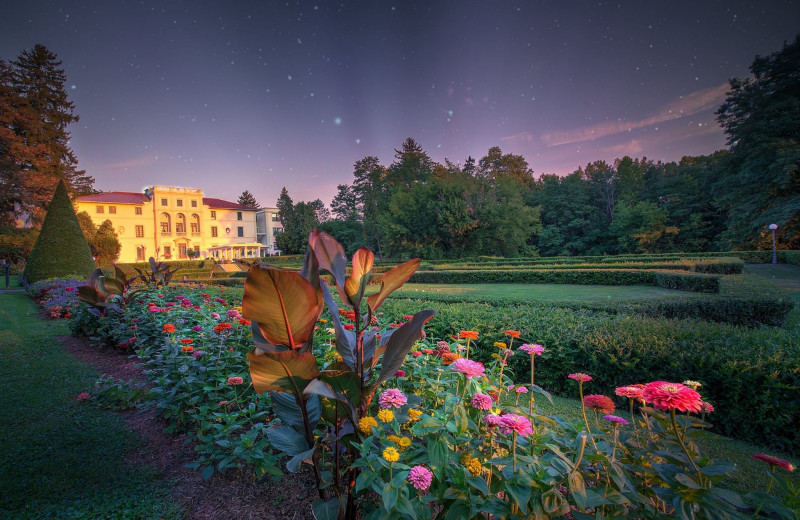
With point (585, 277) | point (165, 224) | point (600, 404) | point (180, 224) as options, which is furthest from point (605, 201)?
point (165, 224)

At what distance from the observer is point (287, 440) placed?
1.41m

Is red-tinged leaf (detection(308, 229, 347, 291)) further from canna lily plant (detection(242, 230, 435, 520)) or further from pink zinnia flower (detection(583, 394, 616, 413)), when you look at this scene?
pink zinnia flower (detection(583, 394, 616, 413))

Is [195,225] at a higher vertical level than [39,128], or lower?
lower

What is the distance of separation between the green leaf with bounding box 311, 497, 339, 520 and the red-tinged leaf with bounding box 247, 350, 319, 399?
402 millimetres

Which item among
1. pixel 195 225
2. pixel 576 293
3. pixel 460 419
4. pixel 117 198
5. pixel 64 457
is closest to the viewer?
pixel 460 419

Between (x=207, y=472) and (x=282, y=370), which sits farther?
(x=207, y=472)

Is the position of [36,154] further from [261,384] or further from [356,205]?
[261,384]

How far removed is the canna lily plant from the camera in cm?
121

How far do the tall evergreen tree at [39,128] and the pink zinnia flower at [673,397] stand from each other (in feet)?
91.3

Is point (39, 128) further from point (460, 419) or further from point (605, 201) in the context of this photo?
point (605, 201)

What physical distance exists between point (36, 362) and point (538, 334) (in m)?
5.94

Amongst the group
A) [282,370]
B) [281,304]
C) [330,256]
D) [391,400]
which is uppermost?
[330,256]

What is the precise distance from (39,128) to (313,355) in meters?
34.7

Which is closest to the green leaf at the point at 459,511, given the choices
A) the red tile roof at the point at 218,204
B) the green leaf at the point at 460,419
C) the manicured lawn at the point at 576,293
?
the green leaf at the point at 460,419
